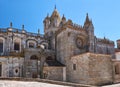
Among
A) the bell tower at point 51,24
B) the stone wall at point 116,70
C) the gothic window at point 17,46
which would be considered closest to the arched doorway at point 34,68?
the gothic window at point 17,46

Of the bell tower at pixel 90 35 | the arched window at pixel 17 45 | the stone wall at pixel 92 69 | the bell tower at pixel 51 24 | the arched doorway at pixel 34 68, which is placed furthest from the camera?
the bell tower at pixel 51 24

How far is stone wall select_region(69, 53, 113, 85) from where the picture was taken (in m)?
20.0

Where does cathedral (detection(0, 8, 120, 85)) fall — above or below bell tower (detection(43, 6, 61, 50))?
below

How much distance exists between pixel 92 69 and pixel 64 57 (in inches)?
248

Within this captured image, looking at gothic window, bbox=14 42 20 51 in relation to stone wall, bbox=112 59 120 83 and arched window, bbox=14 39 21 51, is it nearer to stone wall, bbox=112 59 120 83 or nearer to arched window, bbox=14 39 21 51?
arched window, bbox=14 39 21 51

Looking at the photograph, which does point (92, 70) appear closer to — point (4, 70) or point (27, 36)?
point (4, 70)

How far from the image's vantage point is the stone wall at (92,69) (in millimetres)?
19969

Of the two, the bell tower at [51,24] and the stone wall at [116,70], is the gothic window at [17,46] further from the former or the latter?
the stone wall at [116,70]

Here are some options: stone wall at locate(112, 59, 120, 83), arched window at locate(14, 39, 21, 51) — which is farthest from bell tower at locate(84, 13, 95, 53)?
arched window at locate(14, 39, 21, 51)

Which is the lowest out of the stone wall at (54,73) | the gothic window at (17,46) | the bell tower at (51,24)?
the stone wall at (54,73)

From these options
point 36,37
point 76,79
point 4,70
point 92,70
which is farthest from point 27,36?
point 92,70

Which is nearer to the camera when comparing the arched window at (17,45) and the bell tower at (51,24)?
the arched window at (17,45)

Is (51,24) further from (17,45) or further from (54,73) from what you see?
(54,73)

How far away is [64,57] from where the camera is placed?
25.1m
